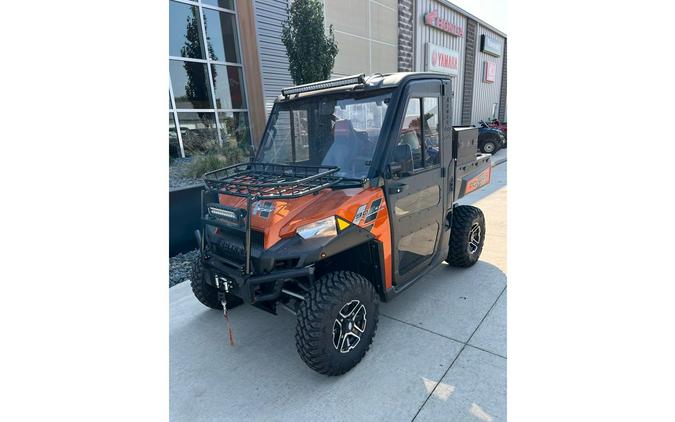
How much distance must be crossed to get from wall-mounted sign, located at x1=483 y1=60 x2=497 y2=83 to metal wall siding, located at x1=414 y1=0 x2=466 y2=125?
345cm

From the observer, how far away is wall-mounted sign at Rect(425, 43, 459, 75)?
14.4 metres

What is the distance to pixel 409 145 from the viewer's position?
2736 millimetres

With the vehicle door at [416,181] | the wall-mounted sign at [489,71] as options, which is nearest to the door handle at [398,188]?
the vehicle door at [416,181]

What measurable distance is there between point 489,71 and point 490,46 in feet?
4.49

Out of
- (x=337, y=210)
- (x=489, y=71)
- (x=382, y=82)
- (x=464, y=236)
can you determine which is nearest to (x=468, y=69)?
(x=489, y=71)

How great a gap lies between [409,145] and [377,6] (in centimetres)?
1073

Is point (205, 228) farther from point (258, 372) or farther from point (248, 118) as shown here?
point (248, 118)

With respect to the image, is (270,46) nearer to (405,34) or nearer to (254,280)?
(405,34)

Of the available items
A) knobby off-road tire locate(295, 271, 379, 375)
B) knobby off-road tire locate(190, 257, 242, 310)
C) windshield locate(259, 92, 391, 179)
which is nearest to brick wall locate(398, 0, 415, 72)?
windshield locate(259, 92, 391, 179)

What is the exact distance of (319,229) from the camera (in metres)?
2.27

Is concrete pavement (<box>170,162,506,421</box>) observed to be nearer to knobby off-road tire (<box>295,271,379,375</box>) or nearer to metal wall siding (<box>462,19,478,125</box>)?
knobby off-road tire (<box>295,271,379,375</box>)

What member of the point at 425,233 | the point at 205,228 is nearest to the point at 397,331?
the point at 425,233

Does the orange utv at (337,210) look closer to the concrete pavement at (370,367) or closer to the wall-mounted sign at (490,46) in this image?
the concrete pavement at (370,367)

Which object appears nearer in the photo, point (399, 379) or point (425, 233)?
point (399, 379)
